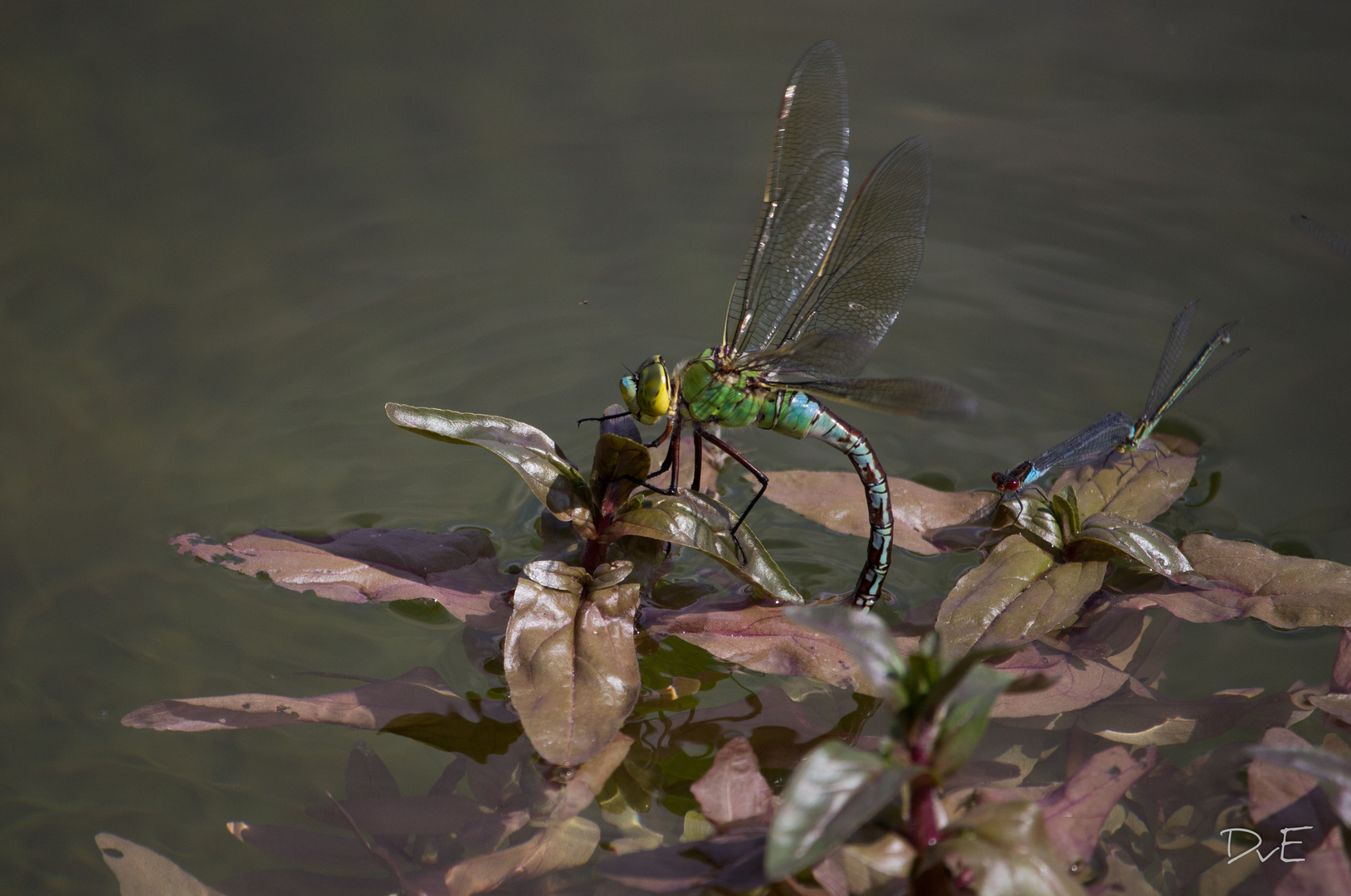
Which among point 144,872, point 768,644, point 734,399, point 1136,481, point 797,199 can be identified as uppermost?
point 797,199

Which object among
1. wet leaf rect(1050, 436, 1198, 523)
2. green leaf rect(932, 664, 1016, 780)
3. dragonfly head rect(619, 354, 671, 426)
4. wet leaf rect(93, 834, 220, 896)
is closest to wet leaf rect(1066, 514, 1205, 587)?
wet leaf rect(1050, 436, 1198, 523)

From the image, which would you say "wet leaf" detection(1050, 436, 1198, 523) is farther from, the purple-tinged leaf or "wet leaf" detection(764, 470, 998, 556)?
the purple-tinged leaf

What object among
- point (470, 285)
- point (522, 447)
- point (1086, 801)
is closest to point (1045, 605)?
point (1086, 801)

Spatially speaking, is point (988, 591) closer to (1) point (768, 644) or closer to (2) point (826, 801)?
(1) point (768, 644)

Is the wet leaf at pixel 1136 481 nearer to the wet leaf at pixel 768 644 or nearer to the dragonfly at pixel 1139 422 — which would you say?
the dragonfly at pixel 1139 422

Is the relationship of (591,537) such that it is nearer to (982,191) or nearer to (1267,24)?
(982,191)
